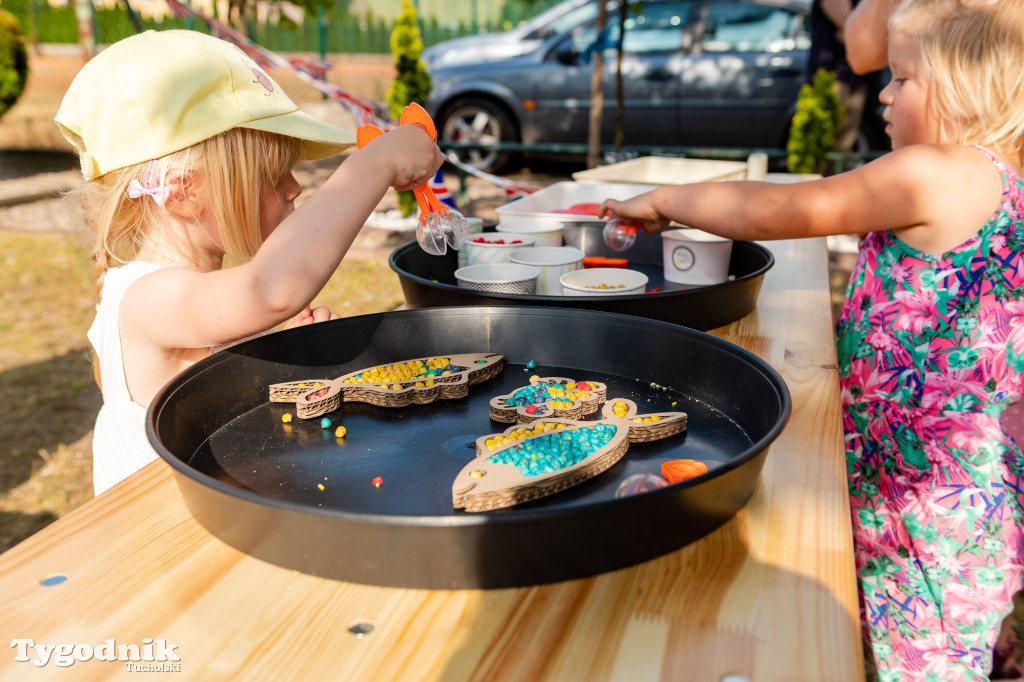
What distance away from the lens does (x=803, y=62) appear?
6.24m

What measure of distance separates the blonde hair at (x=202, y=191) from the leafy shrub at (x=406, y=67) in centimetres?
474

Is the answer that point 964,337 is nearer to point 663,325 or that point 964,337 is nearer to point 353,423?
point 663,325

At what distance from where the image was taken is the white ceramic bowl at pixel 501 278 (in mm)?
1485

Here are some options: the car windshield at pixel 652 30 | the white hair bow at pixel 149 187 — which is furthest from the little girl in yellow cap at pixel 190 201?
the car windshield at pixel 652 30

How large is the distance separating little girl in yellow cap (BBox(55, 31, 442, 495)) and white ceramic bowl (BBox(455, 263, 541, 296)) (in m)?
0.31

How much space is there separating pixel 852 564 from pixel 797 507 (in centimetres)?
11

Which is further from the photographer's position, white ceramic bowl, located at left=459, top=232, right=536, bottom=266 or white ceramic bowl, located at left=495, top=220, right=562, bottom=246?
white ceramic bowl, located at left=495, top=220, right=562, bottom=246

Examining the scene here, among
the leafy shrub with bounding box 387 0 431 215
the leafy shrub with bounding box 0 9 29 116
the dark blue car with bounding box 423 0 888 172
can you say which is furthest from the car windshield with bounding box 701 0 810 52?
the leafy shrub with bounding box 0 9 29 116

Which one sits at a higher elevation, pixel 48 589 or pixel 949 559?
pixel 48 589

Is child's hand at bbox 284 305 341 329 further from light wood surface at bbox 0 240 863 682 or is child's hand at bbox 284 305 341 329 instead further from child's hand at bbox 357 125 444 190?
light wood surface at bbox 0 240 863 682

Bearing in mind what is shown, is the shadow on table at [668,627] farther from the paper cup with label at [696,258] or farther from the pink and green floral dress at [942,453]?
the paper cup with label at [696,258]

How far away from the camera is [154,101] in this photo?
3.87ft

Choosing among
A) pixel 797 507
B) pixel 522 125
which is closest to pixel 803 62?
pixel 522 125

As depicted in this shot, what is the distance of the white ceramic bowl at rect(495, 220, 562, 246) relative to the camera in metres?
1.88
